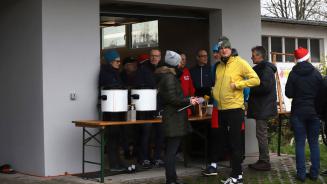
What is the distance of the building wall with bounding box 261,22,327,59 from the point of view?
15.7m

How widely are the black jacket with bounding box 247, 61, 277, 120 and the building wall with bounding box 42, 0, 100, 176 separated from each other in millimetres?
2497

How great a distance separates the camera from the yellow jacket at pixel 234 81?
7.41m

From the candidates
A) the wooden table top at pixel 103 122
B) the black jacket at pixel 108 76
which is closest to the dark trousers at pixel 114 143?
the wooden table top at pixel 103 122

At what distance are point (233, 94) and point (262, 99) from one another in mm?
1339

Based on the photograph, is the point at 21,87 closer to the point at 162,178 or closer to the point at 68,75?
the point at 68,75

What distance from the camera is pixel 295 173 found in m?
8.54

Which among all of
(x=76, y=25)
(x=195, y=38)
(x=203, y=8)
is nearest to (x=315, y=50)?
(x=195, y=38)

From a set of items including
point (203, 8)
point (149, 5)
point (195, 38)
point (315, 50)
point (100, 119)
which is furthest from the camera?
point (315, 50)

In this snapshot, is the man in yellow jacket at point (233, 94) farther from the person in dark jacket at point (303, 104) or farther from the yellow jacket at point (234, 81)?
the person in dark jacket at point (303, 104)

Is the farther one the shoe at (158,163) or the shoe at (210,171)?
the shoe at (158,163)

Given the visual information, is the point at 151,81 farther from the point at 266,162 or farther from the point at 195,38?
the point at 195,38

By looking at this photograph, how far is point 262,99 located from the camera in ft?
28.3

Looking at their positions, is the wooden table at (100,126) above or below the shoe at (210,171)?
above

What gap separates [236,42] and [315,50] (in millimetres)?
8067
